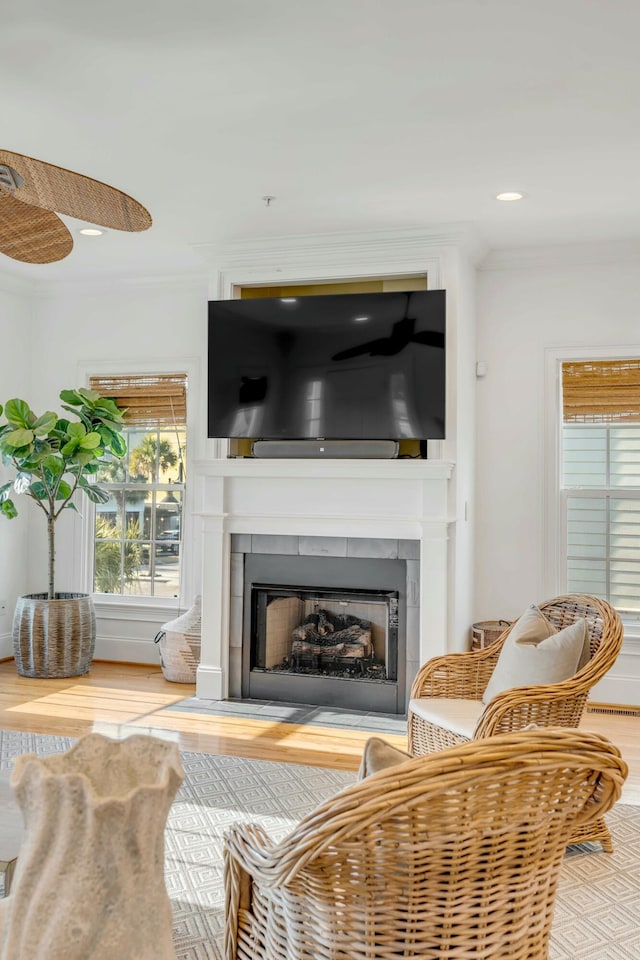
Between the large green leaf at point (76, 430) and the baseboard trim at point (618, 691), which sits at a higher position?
the large green leaf at point (76, 430)

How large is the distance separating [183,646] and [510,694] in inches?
115

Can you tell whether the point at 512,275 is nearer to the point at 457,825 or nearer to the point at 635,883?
the point at 635,883

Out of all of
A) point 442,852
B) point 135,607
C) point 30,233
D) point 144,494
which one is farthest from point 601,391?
point 442,852

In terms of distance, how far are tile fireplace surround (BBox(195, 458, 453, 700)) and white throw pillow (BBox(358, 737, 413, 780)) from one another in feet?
9.71

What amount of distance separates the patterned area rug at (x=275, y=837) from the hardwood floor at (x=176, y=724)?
0.52 ft

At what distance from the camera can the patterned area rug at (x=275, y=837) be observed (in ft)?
7.68

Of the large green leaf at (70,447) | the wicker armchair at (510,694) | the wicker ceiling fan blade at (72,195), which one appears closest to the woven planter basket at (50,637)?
the large green leaf at (70,447)

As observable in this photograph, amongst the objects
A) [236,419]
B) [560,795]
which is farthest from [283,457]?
[560,795]

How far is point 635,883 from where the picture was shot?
2658mm

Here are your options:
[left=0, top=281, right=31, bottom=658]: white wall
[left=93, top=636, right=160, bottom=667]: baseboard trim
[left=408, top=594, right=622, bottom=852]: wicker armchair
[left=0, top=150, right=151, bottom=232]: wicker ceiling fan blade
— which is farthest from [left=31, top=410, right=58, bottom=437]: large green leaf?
[left=0, top=150, right=151, bottom=232]: wicker ceiling fan blade

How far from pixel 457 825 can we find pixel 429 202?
11.1 feet

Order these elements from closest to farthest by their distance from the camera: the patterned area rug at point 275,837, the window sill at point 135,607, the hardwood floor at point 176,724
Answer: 1. the patterned area rug at point 275,837
2. the hardwood floor at point 176,724
3. the window sill at point 135,607

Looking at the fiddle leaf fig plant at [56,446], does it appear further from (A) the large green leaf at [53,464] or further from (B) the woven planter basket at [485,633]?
(B) the woven planter basket at [485,633]

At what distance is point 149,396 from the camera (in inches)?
227
